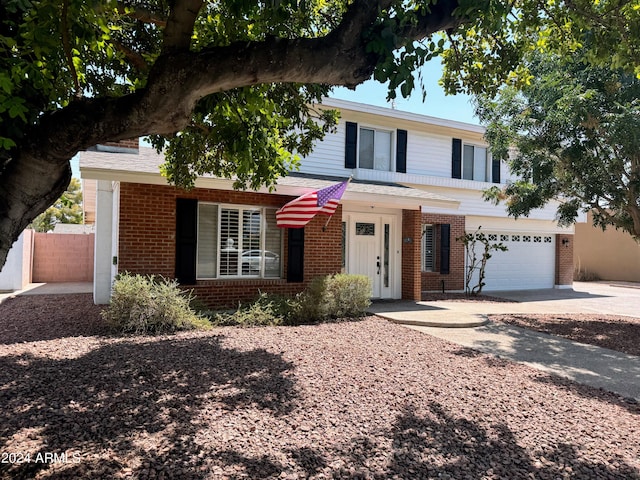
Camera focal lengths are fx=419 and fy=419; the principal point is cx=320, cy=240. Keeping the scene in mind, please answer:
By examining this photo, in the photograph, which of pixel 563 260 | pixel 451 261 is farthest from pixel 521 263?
pixel 451 261

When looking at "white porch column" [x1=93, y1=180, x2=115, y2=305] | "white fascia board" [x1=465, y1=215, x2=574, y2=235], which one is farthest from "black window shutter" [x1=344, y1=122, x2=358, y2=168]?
"white porch column" [x1=93, y1=180, x2=115, y2=305]

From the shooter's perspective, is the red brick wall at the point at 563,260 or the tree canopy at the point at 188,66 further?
the red brick wall at the point at 563,260

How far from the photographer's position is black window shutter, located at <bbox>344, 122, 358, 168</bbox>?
1363 centimetres

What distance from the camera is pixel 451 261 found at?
15.1 m

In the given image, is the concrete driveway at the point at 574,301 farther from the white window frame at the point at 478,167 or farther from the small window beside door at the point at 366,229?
the white window frame at the point at 478,167

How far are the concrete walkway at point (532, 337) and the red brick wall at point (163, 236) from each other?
3.10m

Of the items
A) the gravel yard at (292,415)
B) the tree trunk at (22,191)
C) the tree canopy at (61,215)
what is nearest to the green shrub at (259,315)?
the gravel yard at (292,415)

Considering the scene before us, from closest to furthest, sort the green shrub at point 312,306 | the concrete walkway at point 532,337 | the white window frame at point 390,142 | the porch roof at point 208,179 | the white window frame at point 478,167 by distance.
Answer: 1. the concrete walkway at point 532,337
2. the porch roof at point 208,179
3. the green shrub at point 312,306
4. the white window frame at point 390,142
5. the white window frame at point 478,167

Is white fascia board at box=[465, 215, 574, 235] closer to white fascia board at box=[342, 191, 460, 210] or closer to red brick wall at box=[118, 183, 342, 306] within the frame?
white fascia board at box=[342, 191, 460, 210]

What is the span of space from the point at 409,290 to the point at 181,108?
9.83 m

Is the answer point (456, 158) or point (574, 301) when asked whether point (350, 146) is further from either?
point (574, 301)

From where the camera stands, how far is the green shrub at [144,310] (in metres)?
7.04

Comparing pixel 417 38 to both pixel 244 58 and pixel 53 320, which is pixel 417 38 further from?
pixel 53 320

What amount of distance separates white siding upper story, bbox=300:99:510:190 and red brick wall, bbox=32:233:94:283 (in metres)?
10.6
